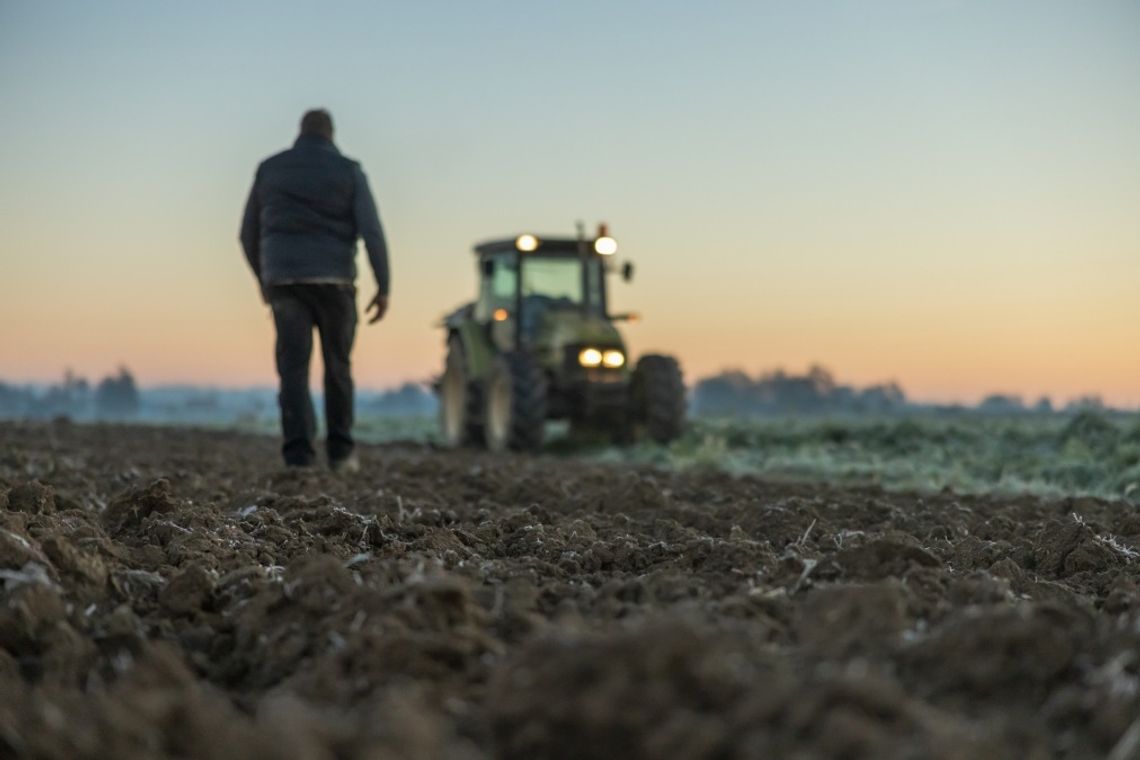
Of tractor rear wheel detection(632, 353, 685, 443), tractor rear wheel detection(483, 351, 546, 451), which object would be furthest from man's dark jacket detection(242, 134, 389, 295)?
tractor rear wheel detection(632, 353, 685, 443)

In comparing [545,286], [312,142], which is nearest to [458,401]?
[545,286]

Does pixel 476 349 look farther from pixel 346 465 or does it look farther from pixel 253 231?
pixel 253 231

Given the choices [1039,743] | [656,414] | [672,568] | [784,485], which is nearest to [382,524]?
[672,568]

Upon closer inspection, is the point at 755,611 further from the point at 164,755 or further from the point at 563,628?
the point at 164,755

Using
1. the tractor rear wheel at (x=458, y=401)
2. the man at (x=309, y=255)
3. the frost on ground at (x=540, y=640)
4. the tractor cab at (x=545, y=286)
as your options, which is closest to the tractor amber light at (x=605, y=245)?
the tractor cab at (x=545, y=286)

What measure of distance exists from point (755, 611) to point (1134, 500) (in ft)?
23.0

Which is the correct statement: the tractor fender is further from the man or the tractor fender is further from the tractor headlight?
the man

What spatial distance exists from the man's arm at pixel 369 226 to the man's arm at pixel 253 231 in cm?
69

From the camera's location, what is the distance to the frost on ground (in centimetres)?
188

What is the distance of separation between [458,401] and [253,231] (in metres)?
8.23

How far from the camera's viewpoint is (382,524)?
188 inches

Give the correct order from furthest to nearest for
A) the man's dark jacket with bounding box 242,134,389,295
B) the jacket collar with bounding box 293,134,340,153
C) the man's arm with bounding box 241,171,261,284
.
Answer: the man's arm with bounding box 241,171,261,284
the jacket collar with bounding box 293,134,340,153
the man's dark jacket with bounding box 242,134,389,295

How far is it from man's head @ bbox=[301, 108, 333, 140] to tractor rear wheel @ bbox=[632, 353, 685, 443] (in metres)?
7.08

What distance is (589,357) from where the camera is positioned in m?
13.9
